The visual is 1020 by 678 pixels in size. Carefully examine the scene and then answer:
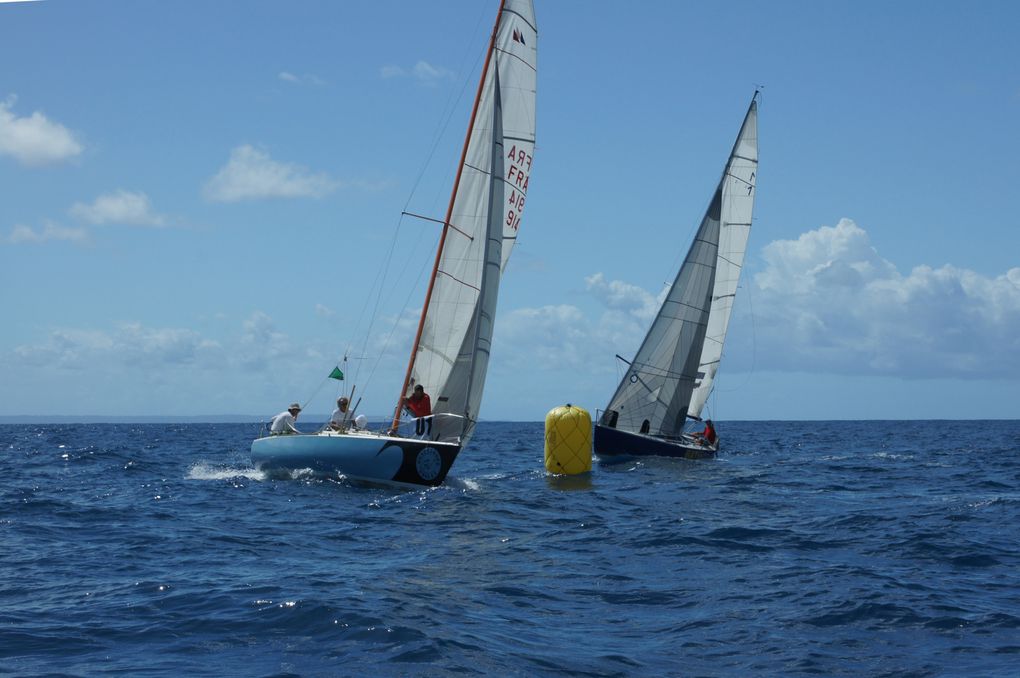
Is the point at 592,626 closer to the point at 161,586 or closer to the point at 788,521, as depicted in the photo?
the point at 161,586

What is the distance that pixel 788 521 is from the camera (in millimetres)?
18406

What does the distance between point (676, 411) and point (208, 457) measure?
57.1 feet

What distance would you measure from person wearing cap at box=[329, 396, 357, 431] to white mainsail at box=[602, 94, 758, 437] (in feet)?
46.5

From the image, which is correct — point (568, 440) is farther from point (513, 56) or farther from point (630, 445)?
point (513, 56)

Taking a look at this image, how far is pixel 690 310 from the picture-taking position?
3688 centimetres

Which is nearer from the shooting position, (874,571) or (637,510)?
(874,571)

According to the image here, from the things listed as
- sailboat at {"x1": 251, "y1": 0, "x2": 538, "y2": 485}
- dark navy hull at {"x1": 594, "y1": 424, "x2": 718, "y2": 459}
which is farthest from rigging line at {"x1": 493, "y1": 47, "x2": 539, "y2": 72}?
dark navy hull at {"x1": 594, "y1": 424, "x2": 718, "y2": 459}

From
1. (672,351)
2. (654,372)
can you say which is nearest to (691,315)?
(672,351)

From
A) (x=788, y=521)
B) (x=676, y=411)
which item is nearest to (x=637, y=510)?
(x=788, y=521)

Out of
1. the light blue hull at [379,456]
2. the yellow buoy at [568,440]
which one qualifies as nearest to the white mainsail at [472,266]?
the light blue hull at [379,456]

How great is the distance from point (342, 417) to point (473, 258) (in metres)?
4.85

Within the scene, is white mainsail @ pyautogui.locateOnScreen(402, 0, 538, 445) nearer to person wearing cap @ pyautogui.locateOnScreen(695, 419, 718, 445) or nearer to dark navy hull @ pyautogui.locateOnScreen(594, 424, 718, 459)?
dark navy hull @ pyautogui.locateOnScreen(594, 424, 718, 459)

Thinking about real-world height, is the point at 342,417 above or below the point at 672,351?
below

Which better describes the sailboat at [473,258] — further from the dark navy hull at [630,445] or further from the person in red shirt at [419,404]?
the dark navy hull at [630,445]
